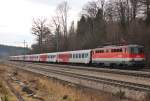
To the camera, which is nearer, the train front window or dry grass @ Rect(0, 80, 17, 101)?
dry grass @ Rect(0, 80, 17, 101)

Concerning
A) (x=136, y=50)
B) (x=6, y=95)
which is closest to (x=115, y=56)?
(x=136, y=50)

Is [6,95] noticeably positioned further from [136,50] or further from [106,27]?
[106,27]

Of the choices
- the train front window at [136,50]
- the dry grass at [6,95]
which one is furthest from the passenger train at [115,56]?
the dry grass at [6,95]

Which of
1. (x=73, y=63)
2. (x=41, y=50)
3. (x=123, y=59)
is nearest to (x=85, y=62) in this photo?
(x=73, y=63)

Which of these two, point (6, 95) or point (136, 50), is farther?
point (136, 50)

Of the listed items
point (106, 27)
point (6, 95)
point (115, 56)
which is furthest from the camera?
point (106, 27)

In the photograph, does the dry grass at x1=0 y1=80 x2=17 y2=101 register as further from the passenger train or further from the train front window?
the train front window

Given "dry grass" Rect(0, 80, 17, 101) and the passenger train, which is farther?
the passenger train

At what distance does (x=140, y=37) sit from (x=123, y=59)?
431 inches

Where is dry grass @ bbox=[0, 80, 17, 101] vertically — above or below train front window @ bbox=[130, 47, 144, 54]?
below

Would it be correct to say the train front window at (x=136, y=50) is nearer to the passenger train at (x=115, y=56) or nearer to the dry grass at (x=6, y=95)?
the passenger train at (x=115, y=56)

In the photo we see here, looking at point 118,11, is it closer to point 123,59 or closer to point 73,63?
point 73,63

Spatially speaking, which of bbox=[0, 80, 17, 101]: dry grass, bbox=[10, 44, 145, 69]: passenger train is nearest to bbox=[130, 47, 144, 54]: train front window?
bbox=[10, 44, 145, 69]: passenger train

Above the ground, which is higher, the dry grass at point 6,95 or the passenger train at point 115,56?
the passenger train at point 115,56
